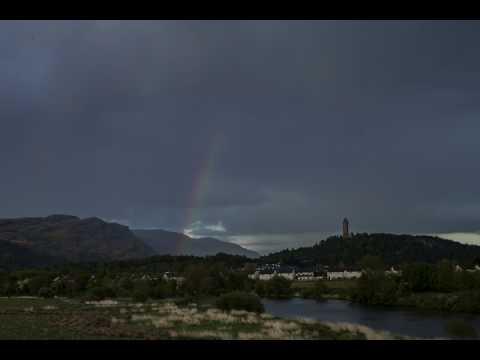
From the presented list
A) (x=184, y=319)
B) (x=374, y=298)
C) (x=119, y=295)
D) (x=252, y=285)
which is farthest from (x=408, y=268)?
(x=184, y=319)

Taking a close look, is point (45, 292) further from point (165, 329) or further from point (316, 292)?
point (165, 329)

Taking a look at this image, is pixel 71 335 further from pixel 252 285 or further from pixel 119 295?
pixel 252 285

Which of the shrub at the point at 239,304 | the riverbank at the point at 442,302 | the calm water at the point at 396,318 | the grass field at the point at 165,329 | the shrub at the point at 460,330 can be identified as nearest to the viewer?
the grass field at the point at 165,329

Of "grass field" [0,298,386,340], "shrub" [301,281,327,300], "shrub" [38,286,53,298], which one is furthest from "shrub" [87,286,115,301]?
"grass field" [0,298,386,340]

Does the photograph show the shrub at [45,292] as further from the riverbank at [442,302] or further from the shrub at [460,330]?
the shrub at [460,330]

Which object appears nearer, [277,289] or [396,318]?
[396,318]

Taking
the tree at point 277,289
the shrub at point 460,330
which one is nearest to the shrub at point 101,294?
the tree at point 277,289

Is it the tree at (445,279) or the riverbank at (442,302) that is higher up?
the tree at (445,279)

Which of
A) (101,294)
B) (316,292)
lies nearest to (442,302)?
(316,292)

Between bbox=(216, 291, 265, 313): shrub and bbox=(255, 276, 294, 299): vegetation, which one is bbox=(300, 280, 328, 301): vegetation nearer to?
bbox=(255, 276, 294, 299): vegetation
